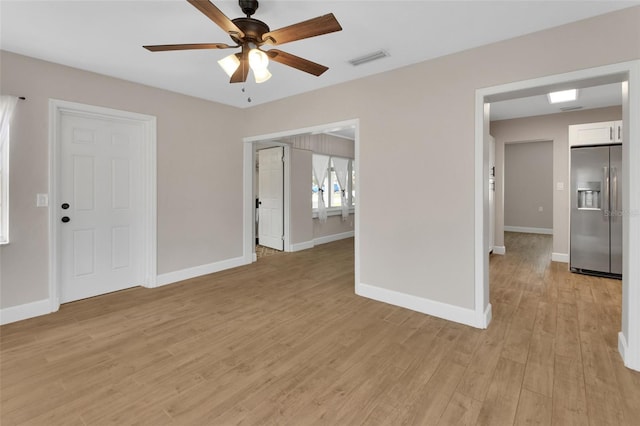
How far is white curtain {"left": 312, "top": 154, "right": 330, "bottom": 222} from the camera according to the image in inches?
283

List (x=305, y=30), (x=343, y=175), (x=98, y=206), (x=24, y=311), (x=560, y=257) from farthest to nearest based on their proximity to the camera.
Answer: (x=343, y=175), (x=560, y=257), (x=98, y=206), (x=24, y=311), (x=305, y=30)

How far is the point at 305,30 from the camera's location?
6.40ft

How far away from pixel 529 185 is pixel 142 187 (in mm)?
9727

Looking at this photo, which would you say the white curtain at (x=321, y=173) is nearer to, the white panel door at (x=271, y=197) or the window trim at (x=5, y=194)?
the white panel door at (x=271, y=197)

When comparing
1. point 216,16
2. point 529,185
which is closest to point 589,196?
point 529,185

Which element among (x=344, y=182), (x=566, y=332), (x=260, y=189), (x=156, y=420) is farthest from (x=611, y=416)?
(x=344, y=182)

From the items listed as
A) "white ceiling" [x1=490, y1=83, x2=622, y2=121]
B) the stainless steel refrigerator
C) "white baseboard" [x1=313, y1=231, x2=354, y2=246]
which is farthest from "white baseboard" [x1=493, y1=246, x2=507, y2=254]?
"white baseboard" [x1=313, y1=231, x2=354, y2=246]

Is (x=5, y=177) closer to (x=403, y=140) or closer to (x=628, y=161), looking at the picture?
(x=403, y=140)

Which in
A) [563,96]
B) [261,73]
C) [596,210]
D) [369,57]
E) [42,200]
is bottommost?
[596,210]

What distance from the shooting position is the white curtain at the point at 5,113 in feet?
9.43

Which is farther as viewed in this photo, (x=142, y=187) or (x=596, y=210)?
(x=596, y=210)

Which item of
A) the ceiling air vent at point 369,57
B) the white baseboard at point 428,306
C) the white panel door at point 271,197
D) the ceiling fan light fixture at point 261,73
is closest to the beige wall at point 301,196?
the white panel door at point 271,197

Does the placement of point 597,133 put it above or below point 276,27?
below

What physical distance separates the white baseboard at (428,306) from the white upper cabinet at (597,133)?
3451mm
